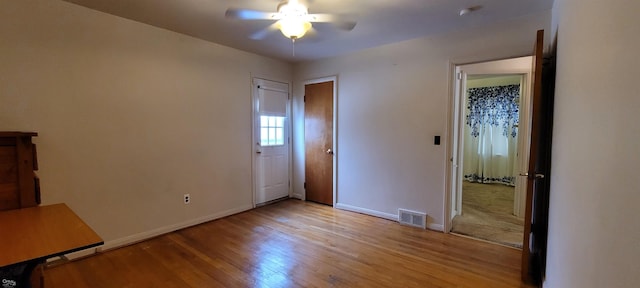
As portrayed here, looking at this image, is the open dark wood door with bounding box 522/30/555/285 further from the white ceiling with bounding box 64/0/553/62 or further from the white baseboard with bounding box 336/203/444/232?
the white baseboard with bounding box 336/203/444/232

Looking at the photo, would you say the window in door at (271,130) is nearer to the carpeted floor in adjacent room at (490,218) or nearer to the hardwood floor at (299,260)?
the hardwood floor at (299,260)

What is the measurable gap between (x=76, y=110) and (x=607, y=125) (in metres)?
3.64

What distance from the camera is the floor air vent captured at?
3434 millimetres

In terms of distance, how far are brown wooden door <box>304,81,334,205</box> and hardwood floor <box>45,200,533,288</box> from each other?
3.42 ft

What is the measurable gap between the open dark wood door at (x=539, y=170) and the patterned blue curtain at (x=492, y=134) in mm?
3349

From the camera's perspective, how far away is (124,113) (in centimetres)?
288

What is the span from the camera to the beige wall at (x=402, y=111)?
300cm

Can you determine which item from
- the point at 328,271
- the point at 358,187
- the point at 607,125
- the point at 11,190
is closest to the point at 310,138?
the point at 358,187

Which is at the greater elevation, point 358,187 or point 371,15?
point 371,15

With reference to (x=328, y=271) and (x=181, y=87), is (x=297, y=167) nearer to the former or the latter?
(x=181, y=87)

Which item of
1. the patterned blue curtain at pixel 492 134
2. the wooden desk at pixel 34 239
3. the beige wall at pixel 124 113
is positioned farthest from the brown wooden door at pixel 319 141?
the patterned blue curtain at pixel 492 134

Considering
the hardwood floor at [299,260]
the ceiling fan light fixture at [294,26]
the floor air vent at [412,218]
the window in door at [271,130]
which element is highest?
the ceiling fan light fixture at [294,26]

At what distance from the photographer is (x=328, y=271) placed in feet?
7.91

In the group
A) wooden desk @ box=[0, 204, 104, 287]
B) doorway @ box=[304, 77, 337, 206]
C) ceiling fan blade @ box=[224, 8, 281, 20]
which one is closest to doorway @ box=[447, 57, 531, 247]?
doorway @ box=[304, 77, 337, 206]
